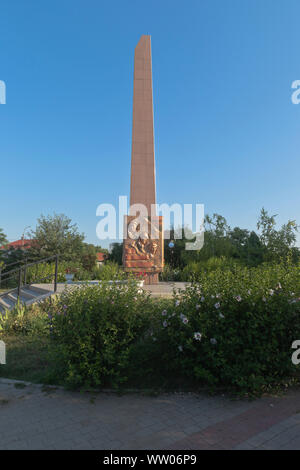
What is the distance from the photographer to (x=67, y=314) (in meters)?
4.05

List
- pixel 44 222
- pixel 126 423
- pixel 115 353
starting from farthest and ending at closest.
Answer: pixel 44 222
pixel 115 353
pixel 126 423

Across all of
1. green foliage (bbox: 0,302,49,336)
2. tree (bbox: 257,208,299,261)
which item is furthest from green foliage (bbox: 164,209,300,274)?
green foliage (bbox: 0,302,49,336)

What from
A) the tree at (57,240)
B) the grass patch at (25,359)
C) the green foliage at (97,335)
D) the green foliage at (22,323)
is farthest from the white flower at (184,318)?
the tree at (57,240)

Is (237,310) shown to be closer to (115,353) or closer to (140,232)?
(115,353)

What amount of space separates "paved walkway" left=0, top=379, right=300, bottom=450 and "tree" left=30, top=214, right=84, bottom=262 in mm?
14278

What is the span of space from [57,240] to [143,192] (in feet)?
26.5

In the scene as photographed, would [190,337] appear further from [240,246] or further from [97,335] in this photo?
[240,246]

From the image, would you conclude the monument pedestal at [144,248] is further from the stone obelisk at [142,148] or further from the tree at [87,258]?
the tree at [87,258]

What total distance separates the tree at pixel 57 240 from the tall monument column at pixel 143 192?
7052mm

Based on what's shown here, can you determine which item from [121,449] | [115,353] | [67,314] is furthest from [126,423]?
[67,314]

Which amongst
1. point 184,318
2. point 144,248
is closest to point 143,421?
point 184,318

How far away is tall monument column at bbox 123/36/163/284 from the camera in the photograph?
11.6 m

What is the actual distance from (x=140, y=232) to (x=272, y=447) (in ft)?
30.7

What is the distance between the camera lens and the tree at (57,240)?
17625 mm
